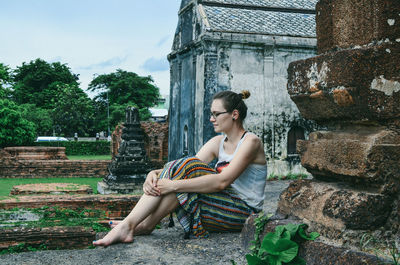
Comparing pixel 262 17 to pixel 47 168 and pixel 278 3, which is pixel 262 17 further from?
pixel 47 168

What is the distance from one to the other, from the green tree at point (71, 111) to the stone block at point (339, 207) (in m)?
39.6

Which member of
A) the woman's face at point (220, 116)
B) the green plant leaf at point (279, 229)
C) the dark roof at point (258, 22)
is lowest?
the green plant leaf at point (279, 229)

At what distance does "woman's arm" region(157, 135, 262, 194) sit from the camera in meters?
3.08

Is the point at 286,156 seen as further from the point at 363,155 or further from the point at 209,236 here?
the point at 363,155

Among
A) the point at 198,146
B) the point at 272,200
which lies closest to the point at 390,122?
the point at 272,200

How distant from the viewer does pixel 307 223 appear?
2.38 meters

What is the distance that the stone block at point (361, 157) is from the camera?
2.10 m

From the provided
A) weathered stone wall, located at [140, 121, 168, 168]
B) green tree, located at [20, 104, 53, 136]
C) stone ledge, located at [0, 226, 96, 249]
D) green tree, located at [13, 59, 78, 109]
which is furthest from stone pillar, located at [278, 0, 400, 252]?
green tree, located at [13, 59, 78, 109]

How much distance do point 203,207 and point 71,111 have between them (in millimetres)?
39520

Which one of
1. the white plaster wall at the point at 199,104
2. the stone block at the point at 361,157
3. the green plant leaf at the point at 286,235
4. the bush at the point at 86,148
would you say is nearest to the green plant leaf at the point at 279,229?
the green plant leaf at the point at 286,235

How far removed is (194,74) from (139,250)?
9514 millimetres

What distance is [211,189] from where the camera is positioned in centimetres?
317

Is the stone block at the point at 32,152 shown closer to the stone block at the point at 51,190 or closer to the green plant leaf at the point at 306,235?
the stone block at the point at 51,190

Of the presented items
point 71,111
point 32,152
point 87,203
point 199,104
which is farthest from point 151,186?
point 71,111
